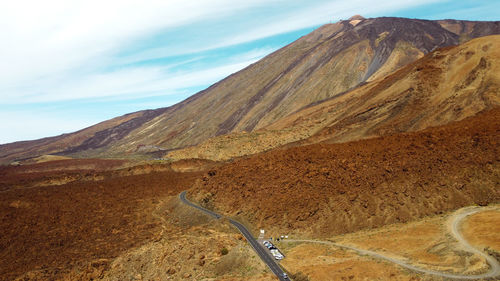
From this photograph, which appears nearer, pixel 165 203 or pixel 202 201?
pixel 202 201

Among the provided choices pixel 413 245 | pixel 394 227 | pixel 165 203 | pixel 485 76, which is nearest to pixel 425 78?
pixel 485 76

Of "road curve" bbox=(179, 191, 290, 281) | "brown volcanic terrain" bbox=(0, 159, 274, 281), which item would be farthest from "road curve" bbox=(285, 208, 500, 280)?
"brown volcanic terrain" bbox=(0, 159, 274, 281)

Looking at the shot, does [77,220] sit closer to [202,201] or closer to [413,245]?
[202,201]

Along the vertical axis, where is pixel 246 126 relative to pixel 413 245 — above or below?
above

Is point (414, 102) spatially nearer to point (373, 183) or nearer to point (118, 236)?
point (373, 183)

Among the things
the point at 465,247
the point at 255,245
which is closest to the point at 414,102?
the point at 465,247
